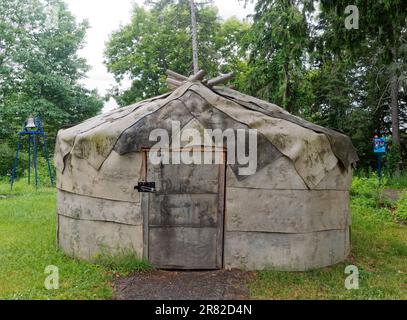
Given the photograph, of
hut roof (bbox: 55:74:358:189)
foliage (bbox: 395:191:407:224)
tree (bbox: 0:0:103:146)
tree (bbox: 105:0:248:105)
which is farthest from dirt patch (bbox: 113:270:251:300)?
tree (bbox: 105:0:248:105)

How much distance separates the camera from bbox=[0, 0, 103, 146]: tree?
17922mm

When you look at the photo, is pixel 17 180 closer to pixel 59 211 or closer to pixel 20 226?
pixel 20 226

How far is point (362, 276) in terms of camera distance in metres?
5.38

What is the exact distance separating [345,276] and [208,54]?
1618 centimetres

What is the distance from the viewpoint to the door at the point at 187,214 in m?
5.29

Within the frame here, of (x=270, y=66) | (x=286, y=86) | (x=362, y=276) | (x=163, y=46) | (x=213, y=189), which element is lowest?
(x=362, y=276)

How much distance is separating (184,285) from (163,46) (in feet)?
61.6

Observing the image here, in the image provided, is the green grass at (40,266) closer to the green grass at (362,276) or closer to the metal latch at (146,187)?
the metal latch at (146,187)

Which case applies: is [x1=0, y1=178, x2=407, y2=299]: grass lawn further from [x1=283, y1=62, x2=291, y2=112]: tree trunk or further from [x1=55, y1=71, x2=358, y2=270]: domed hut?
[x1=283, y1=62, x2=291, y2=112]: tree trunk

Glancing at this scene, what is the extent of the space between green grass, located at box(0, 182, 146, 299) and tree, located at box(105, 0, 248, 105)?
13250mm

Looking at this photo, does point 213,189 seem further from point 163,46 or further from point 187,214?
point 163,46

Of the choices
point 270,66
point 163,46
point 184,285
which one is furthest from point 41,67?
point 184,285

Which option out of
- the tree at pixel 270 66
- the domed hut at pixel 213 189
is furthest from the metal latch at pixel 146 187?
the tree at pixel 270 66
